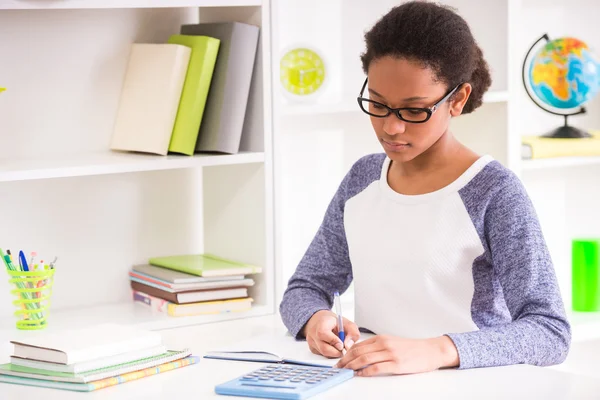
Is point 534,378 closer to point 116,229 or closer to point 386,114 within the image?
point 386,114

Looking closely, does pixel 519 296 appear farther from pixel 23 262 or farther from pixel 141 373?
pixel 23 262

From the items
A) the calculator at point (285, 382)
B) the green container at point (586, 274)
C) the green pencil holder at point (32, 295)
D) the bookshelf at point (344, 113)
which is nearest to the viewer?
the calculator at point (285, 382)

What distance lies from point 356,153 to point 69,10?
2.71 ft

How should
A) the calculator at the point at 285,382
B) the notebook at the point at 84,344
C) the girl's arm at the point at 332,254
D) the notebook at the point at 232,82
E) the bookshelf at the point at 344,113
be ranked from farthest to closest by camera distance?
1. the bookshelf at the point at 344,113
2. the notebook at the point at 232,82
3. the girl's arm at the point at 332,254
4. the notebook at the point at 84,344
5. the calculator at the point at 285,382

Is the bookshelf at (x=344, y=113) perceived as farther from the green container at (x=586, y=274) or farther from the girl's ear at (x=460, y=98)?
the girl's ear at (x=460, y=98)

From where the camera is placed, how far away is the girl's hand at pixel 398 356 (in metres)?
1.43

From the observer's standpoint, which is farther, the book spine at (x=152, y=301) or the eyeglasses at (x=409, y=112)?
the book spine at (x=152, y=301)

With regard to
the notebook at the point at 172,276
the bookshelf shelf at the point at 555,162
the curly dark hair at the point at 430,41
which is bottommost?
the notebook at the point at 172,276

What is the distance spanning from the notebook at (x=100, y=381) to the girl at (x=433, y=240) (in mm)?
237

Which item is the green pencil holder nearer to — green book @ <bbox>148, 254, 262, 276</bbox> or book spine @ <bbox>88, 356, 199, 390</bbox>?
green book @ <bbox>148, 254, 262, 276</bbox>

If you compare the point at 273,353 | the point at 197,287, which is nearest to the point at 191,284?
the point at 197,287

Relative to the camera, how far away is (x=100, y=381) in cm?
142

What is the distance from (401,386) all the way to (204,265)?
35.4 inches

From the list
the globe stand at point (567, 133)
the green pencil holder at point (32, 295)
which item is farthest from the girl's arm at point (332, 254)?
the globe stand at point (567, 133)
